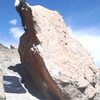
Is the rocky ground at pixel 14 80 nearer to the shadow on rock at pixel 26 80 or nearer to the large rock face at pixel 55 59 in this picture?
the shadow on rock at pixel 26 80

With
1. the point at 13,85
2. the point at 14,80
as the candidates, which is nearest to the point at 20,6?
the point at 14,80

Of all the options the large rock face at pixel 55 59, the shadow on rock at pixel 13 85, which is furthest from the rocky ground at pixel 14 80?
the large rock face at pixel 55 59

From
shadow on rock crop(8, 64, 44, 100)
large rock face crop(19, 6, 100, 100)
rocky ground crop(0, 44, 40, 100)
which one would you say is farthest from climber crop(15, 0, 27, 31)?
rocky ground crop(0, 44, 40, 100)

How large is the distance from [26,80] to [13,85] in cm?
127

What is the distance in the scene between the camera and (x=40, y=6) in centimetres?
2377

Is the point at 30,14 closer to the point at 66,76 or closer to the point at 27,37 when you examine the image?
the point at 27,37

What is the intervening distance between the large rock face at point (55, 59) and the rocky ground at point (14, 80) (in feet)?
2.09

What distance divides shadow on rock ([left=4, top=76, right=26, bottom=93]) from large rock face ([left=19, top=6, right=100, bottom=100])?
3.08 ft

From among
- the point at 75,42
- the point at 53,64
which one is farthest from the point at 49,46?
the point at 75,42

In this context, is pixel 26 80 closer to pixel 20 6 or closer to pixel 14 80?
pixel 14 80

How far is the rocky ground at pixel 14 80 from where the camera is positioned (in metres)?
21.2

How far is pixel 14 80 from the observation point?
76.9ft

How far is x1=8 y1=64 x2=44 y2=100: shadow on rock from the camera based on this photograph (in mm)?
22044

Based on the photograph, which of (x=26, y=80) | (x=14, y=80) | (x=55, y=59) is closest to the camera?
(x=55, y=59)
